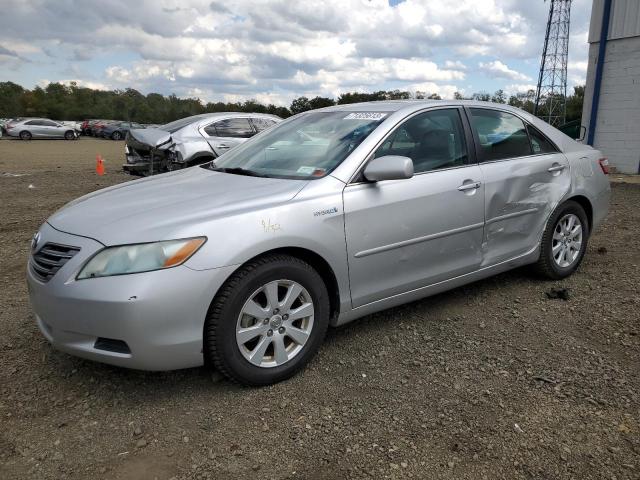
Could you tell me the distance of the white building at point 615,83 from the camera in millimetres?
11898

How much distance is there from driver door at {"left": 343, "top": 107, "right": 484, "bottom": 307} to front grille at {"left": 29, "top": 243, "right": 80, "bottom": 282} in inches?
61.0

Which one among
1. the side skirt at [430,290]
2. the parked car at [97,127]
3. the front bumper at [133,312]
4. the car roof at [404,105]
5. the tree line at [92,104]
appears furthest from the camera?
the tree line at [92,104]

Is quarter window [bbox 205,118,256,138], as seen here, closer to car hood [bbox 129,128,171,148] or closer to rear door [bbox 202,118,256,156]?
rear door [bbox 202,118,256,156]

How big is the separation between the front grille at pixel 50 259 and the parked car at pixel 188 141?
19.5 ft

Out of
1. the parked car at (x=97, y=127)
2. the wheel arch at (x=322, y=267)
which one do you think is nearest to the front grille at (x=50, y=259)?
the wheel arch at (x=322, y=267)

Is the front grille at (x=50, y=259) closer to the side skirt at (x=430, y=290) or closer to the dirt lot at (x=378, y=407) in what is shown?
the dirt lot at (x=378, y=407)

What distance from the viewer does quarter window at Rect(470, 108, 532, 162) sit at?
4.10 meters

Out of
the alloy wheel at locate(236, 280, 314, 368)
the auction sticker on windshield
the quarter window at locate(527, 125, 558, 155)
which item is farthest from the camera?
the quarter window at locate(527, 125, 558, 155)

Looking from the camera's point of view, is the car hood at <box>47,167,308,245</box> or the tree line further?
the tree line

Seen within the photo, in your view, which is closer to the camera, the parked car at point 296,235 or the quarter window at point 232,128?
the parked car at point 296,235

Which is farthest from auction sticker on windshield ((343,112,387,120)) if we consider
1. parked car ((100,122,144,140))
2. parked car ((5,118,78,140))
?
parked car ((100,122,144,140))

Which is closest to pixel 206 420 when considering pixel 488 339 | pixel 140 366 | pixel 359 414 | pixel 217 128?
pixel 140 366

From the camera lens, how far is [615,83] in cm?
1234

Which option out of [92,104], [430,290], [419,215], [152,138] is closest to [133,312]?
[419,215]
